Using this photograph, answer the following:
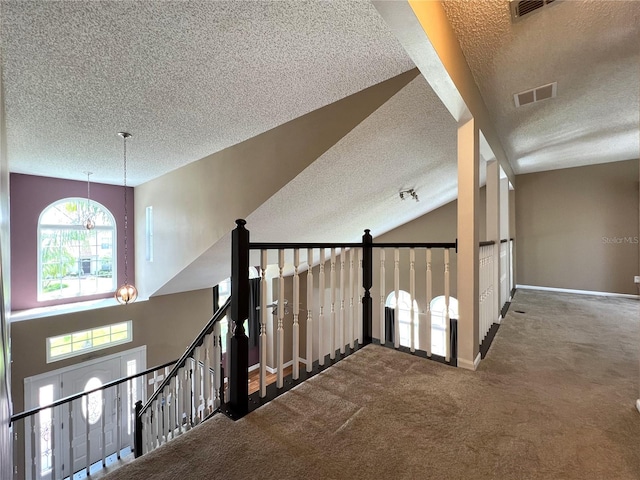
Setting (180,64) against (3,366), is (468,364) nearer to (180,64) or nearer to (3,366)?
(3,366)

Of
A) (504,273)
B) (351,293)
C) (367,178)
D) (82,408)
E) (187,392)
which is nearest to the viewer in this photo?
(187,392)

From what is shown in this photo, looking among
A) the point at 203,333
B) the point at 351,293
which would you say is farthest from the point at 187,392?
the point at 351,293

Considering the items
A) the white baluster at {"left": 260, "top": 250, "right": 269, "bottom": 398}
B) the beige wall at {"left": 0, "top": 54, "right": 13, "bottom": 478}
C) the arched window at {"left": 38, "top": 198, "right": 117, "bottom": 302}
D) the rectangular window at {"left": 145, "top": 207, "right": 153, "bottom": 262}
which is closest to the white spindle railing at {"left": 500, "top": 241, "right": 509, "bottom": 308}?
the white baluster at {"left": 260, "top": 250, "right": 269, "bottom": 398}

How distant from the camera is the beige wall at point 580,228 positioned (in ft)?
15.6

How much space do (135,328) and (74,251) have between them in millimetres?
1778

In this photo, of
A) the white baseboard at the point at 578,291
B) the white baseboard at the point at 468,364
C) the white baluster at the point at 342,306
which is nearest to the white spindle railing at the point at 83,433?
the white baluster at the point at 342,306

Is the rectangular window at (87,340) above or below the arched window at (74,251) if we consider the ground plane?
below

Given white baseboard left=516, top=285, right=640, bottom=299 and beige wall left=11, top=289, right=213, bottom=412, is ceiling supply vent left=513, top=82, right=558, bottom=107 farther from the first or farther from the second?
beige wall left=11, top=289, right=213, bottom=412

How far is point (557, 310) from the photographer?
3.88 m

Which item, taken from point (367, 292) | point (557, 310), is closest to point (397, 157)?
point (367, 292)

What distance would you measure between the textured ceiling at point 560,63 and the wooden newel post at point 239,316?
177cm

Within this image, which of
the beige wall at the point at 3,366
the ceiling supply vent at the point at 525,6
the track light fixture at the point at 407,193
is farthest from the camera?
the track light fixture at the point at 407,193

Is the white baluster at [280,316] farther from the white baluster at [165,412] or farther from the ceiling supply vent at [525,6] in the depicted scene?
the ceiling supply vent at [525,6]

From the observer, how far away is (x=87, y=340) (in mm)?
4867
